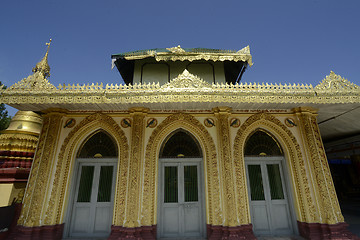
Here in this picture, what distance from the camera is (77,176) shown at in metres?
5.33

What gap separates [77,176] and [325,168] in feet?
21.9

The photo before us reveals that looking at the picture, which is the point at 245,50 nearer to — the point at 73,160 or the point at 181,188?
the point at 181,188

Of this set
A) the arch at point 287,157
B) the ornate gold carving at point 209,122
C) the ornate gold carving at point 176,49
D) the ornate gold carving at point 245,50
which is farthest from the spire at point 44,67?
the arch at point 287,157

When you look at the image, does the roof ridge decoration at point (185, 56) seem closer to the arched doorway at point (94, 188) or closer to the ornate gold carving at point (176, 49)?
the ornate gold carving at point (176, 49)

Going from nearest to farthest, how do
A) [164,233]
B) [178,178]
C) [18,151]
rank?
[164,233]
[178,178]
[18,151]

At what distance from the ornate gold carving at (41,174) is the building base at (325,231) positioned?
6418 mm

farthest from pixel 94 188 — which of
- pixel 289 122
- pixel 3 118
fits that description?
pixel 3 118

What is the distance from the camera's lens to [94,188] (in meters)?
5.22

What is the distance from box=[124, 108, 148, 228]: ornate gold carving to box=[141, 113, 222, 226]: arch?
174 millimetres

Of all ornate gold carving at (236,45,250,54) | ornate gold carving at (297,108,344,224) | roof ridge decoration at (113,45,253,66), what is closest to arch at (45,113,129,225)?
roof ridge decoration at (113,45,253,66)

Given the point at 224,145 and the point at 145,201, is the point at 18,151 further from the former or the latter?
the point at 224,145

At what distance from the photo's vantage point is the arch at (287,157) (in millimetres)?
4898

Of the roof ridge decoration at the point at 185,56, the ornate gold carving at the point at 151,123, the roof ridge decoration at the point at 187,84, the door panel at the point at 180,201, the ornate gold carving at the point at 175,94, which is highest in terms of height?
the roof ridge decoration at the point at 185,56

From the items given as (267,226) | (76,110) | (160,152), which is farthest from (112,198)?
(267,226)
